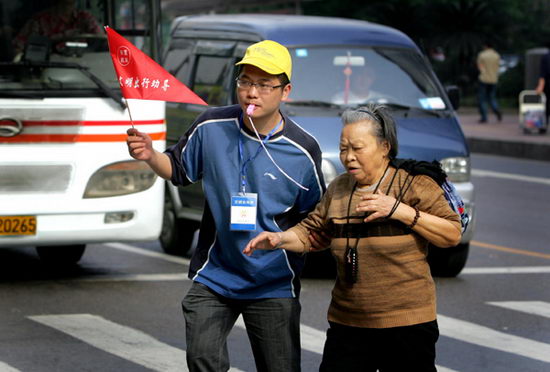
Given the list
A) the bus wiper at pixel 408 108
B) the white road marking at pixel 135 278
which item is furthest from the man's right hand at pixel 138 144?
the bus wiper at pixel 408 108

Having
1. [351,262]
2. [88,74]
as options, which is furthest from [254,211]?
[88,74]

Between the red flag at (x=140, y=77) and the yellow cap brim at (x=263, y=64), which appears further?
the red flag at (x=140, y=77)

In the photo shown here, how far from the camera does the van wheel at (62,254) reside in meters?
11.1

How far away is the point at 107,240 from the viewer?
9969 mm

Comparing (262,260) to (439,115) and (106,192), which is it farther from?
(439,115)

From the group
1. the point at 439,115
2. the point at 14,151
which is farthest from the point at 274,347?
the point at 439,115

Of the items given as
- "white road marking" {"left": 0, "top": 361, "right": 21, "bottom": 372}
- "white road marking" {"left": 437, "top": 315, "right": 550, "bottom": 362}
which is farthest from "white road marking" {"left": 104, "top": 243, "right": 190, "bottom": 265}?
"white road marking" {"left": 0, "top": 361, "right": 21, "bottom": 372}

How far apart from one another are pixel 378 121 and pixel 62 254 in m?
6.53

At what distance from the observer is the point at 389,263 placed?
4.93 m

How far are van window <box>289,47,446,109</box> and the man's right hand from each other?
219 inches

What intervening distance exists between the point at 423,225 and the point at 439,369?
→ 273cm

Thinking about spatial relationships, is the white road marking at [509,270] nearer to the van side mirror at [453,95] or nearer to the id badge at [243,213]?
the van side mirror at [453,95]

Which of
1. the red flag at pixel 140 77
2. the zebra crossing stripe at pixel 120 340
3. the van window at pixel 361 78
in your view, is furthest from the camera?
the van window at pixel 361 78

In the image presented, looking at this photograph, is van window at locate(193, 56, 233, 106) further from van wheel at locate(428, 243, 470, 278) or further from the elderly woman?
the elderly woman
